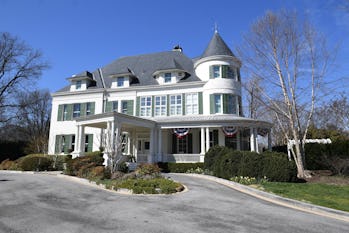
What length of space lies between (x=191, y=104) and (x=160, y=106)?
9.61 feet

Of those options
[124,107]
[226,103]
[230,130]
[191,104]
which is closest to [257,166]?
[230,130]

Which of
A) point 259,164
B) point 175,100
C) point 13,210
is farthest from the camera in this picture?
point 175,100

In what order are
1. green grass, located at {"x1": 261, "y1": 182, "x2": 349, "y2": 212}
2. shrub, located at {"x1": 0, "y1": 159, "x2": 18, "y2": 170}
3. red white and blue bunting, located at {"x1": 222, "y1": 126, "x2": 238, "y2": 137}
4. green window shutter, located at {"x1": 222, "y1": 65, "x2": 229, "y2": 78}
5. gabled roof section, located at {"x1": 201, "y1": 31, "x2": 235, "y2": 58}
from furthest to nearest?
gabled roof section, located at {"x1": 201, "y1": 31, "x2": 235, "y2": 58} < green window shutter, located at {"x1": 222, "y1": 65, "x2": 229, "y2": 78} < shrub, located at {"x1": 0, "y1": 159, "x2": 18, "y2": 170} < red white and blue bunting, located at {"x1": 222, "y1": 126, "x2": 238, "y2": 137} < green grass, located at {"x1": 261, "y1": 182, "x2": 349, "y2": 212}

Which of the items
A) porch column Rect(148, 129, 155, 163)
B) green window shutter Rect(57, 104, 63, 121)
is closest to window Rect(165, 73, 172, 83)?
porch column Rect(148, 129, 155, 163)

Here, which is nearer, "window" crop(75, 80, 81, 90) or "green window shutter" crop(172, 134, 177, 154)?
"green window shutter" crop(172, 134, 177, 154)

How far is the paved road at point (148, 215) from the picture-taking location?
5.23 m

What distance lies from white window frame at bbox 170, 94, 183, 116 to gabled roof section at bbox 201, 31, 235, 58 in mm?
4584

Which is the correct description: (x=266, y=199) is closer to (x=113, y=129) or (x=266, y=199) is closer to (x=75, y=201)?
(x=75, y=201)

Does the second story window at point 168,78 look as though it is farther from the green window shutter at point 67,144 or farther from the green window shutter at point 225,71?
the green window shutter at point 67,144

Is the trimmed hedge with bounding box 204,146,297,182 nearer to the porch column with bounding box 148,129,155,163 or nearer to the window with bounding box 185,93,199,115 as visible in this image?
the porch column with bounding box 148,129,155,163

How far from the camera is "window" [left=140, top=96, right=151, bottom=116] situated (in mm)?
22766

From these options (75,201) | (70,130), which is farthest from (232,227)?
(70,130)

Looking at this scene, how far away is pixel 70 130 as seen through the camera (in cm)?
2362

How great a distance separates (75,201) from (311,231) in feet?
22.1
